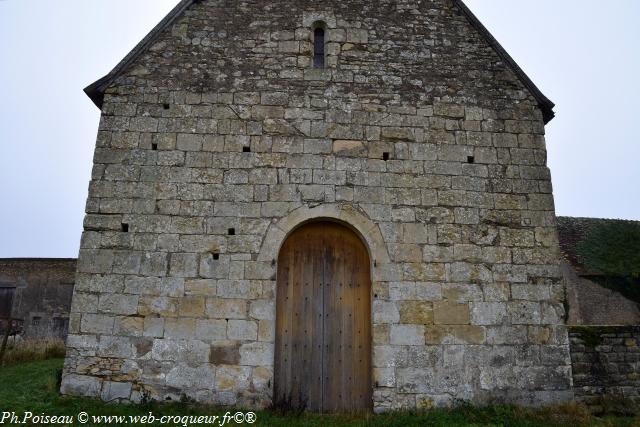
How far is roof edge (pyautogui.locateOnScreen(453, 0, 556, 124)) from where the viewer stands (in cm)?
743

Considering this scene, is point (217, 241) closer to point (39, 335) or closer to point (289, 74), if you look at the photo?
point (289, 74)

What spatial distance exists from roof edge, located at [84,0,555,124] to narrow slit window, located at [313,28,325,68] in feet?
6.18

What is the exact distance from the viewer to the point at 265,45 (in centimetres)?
739

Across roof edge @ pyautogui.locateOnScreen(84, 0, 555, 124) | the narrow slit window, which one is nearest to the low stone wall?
roof edge @ pyautogui.locateOnScreen(84, 0, 555, 124)

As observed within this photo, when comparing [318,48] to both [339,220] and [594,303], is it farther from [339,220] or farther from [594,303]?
[594,303]

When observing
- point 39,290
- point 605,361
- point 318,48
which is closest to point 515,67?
point 318,48

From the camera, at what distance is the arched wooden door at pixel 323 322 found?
641 cm

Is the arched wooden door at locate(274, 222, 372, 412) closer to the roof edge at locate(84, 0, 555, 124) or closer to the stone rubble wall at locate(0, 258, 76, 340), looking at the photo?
the roof edge at locate(84, 0, 555, 124)

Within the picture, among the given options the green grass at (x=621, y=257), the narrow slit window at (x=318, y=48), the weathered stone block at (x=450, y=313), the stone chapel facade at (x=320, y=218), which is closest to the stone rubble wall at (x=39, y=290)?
the stone chapel facade at (x=320, y=218)

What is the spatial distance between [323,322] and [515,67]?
15.3ft

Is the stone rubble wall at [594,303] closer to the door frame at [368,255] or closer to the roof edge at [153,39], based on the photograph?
the roof edge at [153,39]

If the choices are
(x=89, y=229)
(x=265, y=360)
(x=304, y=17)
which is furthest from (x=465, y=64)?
(x=89, y=229)

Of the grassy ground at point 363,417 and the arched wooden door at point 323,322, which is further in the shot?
the arched wooden door at point 323,322

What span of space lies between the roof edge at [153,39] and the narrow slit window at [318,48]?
1.88 meters
